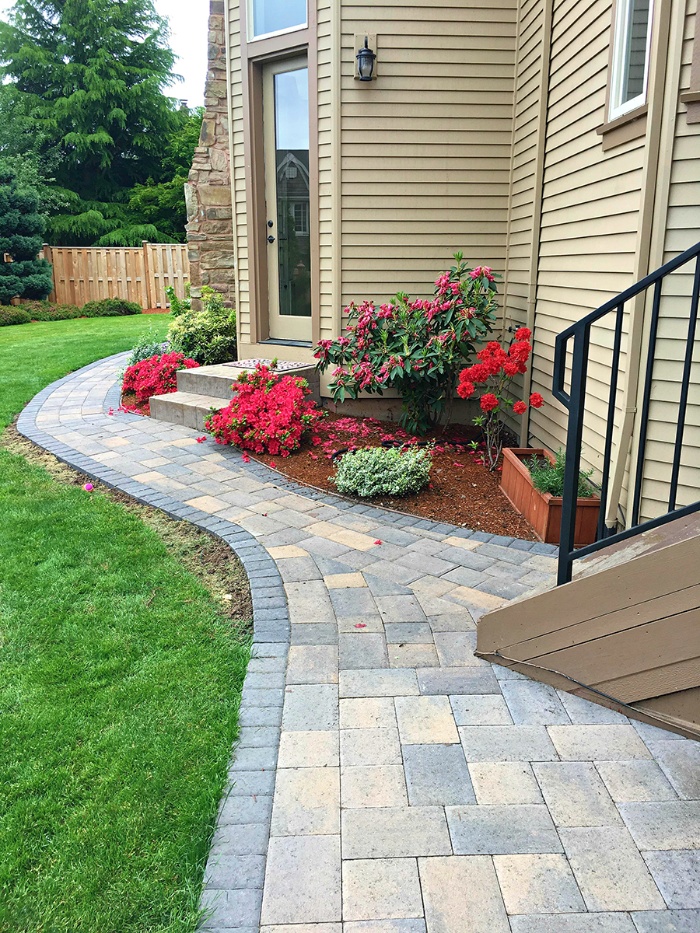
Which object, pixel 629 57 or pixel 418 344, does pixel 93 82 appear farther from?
pixel 629 57

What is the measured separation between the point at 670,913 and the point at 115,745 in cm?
153

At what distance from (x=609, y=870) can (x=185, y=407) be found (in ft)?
16.6

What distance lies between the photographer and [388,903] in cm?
164

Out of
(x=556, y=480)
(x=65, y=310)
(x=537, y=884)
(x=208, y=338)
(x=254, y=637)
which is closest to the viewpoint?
(x=537, y=884)

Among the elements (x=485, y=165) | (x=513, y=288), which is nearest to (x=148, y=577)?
(x=513, y=288)

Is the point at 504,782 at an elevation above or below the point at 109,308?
below

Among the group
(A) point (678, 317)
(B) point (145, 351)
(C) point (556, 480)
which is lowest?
(C) point (556, 480)

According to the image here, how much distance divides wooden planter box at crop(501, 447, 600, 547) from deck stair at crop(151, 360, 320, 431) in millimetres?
2385

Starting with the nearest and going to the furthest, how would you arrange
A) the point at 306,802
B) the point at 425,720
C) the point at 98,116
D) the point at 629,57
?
the point at 306,802 → the point at 425,720 → the point at 629,57 → the point at 98,116

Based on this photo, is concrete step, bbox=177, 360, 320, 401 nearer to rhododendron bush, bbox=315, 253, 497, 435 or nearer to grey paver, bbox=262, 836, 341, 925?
rhododendron bush, bbox=315, 253, 497, 435

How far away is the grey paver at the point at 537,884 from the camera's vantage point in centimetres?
161

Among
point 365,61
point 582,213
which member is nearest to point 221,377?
point 365,61

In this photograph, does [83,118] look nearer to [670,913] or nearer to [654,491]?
[654,491]

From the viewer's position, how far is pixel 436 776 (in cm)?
204
